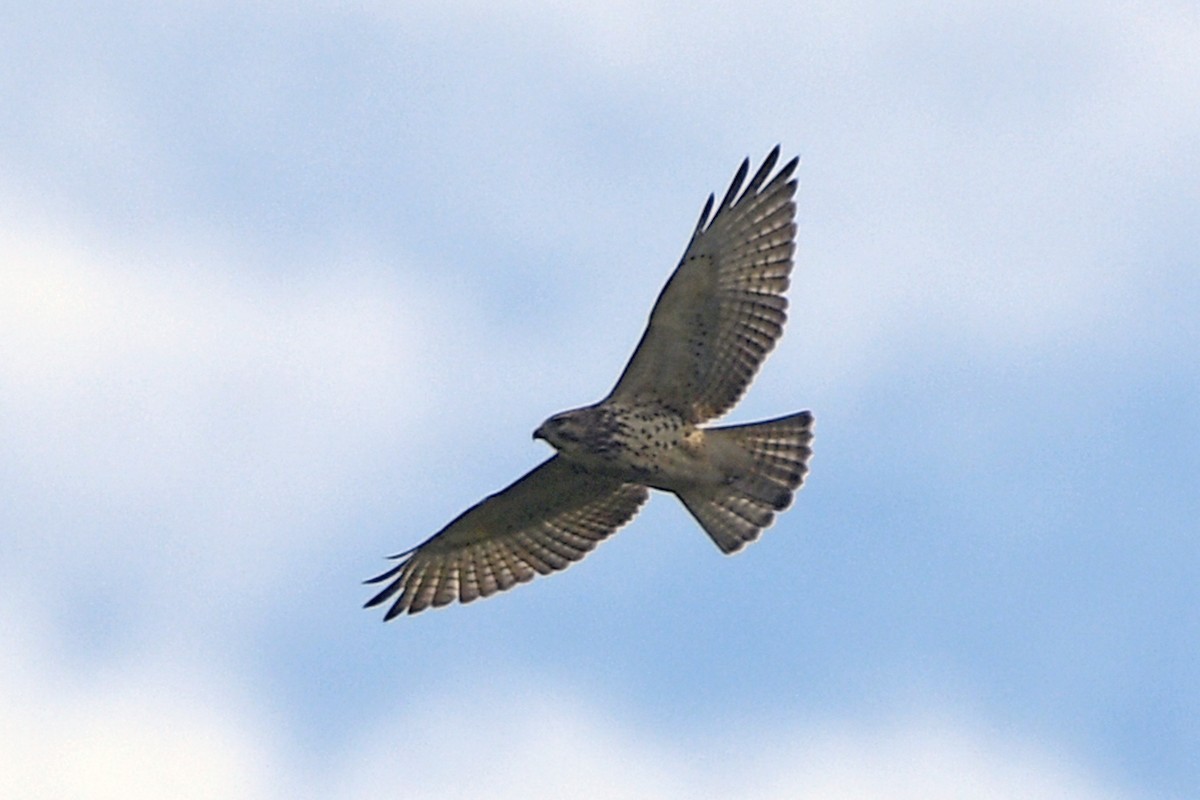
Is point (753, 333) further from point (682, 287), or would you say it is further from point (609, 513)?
point (609, 513)

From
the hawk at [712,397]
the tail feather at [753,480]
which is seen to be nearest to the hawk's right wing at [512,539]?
the hawk at [712,397]

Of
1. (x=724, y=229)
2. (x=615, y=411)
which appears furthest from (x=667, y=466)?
(x=724, y=229)

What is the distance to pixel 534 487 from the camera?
1686 cm

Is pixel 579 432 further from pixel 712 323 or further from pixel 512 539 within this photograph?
pixel 512 539

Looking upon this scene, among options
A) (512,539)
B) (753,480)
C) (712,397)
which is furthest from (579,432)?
(512,539)

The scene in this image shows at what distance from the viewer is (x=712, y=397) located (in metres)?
16.1

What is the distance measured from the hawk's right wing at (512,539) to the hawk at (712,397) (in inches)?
8.0

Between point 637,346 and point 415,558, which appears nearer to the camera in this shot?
point 637,346

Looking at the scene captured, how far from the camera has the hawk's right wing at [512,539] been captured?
55.7 ft

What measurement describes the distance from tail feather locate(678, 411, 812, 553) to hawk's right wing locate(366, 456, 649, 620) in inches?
32.1

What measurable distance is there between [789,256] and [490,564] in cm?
323

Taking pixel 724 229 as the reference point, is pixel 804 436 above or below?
below

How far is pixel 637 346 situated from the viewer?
1589 centimetres

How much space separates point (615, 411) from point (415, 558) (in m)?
2.39
